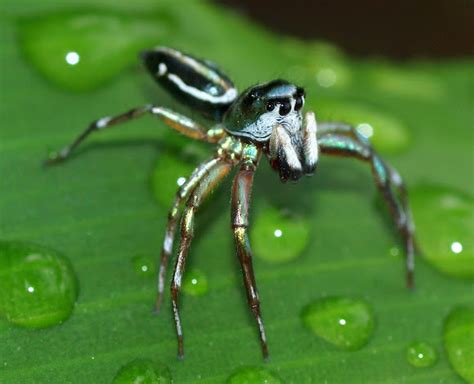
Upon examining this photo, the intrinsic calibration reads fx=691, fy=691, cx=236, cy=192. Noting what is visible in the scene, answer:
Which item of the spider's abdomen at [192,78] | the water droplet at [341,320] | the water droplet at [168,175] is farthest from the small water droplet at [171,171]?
the water droplet at [341,320]

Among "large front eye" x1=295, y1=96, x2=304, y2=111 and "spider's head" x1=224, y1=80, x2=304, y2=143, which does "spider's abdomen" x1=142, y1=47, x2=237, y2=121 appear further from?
"large front eye" x1=295, y1=96, x2=304, y2=111

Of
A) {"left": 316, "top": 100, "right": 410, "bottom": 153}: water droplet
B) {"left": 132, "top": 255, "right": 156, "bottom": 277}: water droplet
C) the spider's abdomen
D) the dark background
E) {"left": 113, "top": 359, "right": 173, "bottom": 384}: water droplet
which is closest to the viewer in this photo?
{"left": 113, "top": 359, "right": 173, "bottom": 384}: water droplet

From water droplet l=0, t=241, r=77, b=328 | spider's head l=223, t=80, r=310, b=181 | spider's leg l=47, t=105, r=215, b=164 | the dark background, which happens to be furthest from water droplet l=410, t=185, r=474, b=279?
the dark background

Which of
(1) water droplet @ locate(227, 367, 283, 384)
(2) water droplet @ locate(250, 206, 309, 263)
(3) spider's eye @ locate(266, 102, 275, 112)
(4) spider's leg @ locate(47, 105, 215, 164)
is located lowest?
(1) water droplet @ locate(227, 367, 283, 384)

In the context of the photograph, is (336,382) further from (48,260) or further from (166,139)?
(166,139)

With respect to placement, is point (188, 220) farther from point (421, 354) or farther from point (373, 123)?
point (373, 123)

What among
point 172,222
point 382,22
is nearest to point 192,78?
point 172,222

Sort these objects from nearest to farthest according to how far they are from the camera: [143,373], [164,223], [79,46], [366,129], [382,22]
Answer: [143,373] → [164,223] → [79,46] → [366,129] → [382,22]
